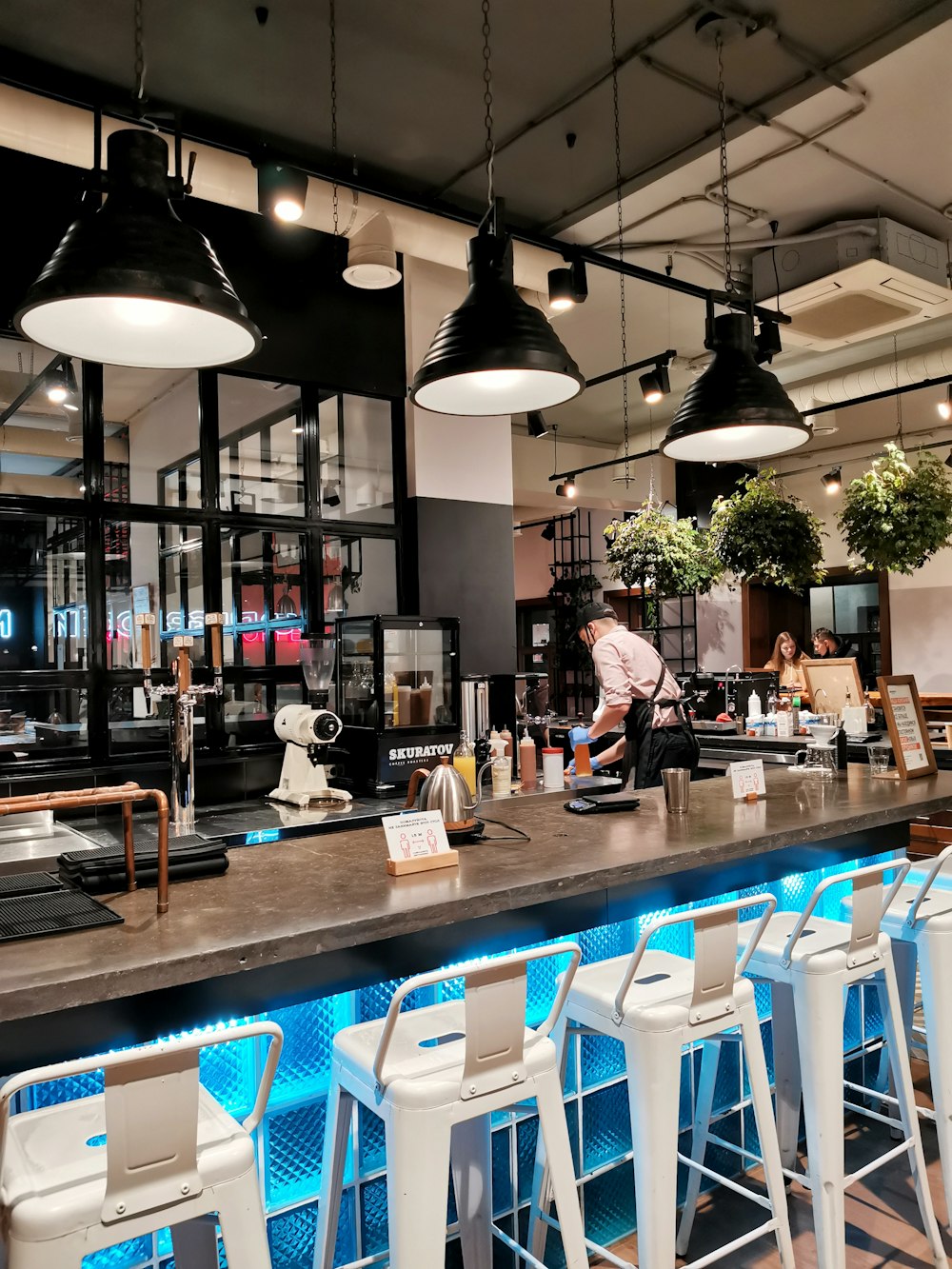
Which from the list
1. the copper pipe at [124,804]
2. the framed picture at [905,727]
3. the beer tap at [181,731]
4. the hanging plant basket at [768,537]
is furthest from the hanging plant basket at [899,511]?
the copper pipe at [124,804]

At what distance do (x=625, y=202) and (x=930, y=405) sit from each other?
5714 millimetres

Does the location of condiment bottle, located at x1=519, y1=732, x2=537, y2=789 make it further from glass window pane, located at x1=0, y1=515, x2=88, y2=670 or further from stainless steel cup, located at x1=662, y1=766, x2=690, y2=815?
glass window pane, located at x1=0, y1=515, x2=88, y2=670

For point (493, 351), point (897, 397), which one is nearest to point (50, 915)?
point (493, 351)

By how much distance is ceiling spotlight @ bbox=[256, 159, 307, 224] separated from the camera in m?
3.56

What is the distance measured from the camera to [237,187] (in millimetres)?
4094

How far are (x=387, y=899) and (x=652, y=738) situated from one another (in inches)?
119

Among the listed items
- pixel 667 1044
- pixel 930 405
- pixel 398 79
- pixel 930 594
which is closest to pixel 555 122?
pixel 398 79

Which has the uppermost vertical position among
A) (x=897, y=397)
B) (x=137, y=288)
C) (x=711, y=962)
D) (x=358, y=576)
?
(x=897, y=397)

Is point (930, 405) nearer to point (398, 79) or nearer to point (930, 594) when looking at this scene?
point (930, 594)

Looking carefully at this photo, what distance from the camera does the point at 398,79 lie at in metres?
3.84

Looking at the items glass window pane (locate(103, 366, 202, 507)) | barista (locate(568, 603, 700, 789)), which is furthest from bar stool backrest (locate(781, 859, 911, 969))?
glass window pane (locate(103, 366, 202, 507))

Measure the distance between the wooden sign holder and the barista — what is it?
253 centimetres

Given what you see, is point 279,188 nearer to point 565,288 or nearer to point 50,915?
point 565,288

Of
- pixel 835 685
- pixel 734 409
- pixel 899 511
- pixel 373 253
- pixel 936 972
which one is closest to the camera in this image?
pixel 936 972
